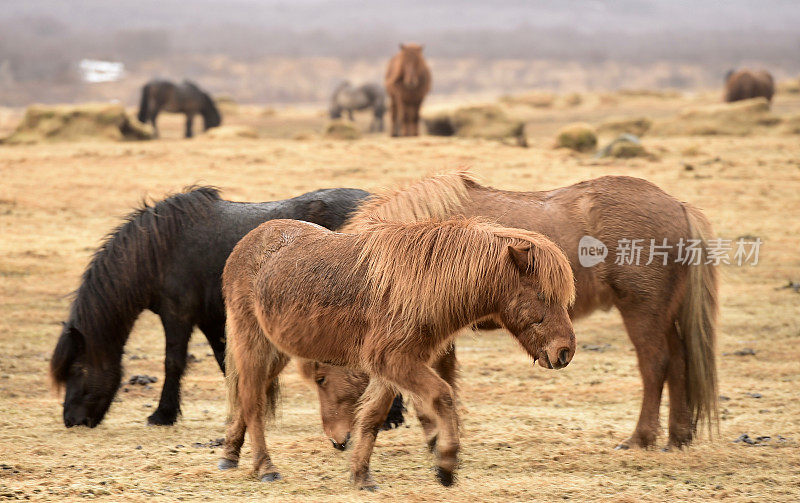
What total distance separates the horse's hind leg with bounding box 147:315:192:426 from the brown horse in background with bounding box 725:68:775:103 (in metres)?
23.8

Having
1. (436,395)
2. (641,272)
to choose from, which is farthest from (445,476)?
(641,272)

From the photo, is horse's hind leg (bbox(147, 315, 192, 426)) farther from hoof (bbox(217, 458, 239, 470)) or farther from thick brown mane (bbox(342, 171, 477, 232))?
thick brown mane (bbox(342, 171, 477, 232))

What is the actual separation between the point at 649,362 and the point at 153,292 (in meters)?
3.05

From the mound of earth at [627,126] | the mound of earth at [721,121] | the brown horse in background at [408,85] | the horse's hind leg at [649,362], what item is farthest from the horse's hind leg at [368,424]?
the mound of earth at [627,126]

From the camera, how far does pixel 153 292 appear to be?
19.7ft

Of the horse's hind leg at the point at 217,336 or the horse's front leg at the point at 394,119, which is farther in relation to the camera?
the horse's front leg at the point at 394,119

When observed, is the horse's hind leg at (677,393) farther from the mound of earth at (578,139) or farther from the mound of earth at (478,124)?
the mound of earth at (478,124)

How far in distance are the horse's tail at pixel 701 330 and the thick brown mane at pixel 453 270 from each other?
5.42ft

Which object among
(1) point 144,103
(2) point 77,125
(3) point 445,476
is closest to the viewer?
(3) point 445,476

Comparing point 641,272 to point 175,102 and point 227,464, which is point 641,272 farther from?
point 175,102

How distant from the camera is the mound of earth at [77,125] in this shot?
18500 mm

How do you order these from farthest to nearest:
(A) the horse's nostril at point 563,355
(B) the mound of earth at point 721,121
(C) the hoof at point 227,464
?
(B) the mound of earth at point 721,121, (C) the hoof at point 227,464, (A) the horse's nostril at point 563,355

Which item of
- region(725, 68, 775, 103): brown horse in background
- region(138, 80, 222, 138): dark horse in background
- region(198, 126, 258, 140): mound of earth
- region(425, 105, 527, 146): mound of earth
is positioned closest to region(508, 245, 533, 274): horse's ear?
region(425, 105, 527, 146): mound of earth

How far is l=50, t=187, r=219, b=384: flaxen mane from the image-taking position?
19.3 feet
